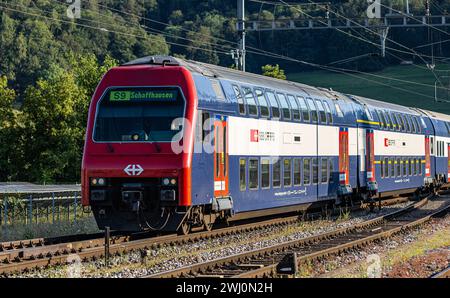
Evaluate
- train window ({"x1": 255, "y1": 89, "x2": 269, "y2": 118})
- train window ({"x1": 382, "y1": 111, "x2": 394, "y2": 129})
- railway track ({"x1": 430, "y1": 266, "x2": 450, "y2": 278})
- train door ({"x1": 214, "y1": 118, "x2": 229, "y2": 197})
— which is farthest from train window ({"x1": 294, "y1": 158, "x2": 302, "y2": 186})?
railway track ({"x1": 430, "y1": 266, "x2": 450, "y2": 278})

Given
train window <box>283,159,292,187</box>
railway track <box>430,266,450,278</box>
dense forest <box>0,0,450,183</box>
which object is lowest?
railway track <box>430,266,450,278</box>

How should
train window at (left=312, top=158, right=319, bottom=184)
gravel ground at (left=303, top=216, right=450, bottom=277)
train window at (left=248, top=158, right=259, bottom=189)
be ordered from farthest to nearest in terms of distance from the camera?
train window at (left=312, top=158, right=319, bottom=184) < train window at (left=248, top=158, right=259, bottom=189) < gravel ground at (left=303, top=216, right=450, bottom=277)

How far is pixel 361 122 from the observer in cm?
3175

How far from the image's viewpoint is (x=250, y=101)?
22.2 m

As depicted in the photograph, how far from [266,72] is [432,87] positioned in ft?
207

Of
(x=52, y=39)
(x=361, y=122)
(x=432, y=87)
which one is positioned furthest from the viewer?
(x=52, y=39)

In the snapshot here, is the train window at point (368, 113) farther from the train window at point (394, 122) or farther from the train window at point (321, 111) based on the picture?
the train window at point (321, 111)

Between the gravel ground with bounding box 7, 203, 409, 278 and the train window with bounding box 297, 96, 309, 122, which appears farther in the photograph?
the train window with bounding box 297, 96, 309, 122

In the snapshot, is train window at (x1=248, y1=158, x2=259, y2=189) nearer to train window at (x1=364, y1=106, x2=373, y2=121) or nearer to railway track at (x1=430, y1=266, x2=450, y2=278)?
railway track at (x1=430, y1=266, x2=450, y2=278)

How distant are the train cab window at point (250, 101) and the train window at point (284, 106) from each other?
1.98 m

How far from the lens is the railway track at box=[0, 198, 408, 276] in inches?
607

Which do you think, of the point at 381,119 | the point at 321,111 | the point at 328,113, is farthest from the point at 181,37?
the point at 321,111
